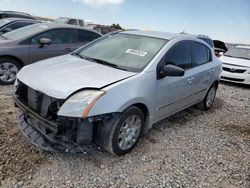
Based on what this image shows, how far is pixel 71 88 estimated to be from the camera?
2697mm

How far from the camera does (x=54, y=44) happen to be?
6309mm

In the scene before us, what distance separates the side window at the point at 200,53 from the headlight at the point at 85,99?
244 cm

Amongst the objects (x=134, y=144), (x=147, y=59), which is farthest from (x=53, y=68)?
(x=134, y=144)

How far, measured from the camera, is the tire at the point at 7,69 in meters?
5.53

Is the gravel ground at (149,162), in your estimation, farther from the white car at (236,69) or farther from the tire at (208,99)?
the white car at (236,69)

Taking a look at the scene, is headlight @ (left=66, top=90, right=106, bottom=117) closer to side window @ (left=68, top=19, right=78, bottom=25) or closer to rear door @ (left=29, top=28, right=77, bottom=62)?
rear door @ (left=29, top=28, right=77, bottom=62)

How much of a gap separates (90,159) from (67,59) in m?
1.60

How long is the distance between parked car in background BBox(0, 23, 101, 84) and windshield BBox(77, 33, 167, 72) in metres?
2.21

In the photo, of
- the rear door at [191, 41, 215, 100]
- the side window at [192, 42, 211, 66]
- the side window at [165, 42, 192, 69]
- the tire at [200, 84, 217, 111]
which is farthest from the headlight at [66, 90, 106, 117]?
the tire at [200, 84, 217, 111]

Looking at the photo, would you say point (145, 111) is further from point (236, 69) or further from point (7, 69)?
point (236, 69)

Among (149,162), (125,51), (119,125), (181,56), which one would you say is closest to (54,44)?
(125,51)

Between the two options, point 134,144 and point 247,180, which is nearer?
point 247,180

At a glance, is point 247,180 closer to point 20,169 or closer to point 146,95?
point 146,95

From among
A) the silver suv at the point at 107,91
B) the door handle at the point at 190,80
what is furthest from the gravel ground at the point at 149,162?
the door handle at the point at 190,80
